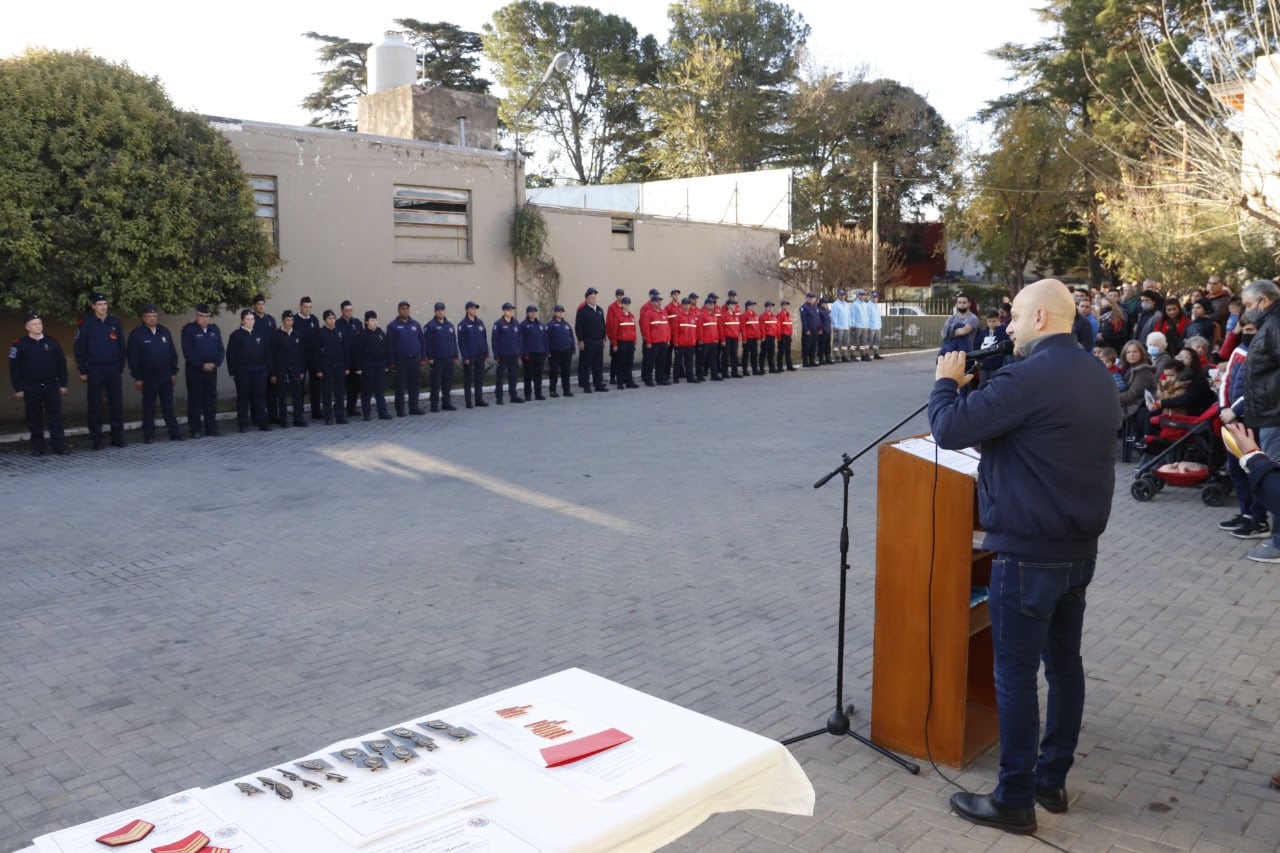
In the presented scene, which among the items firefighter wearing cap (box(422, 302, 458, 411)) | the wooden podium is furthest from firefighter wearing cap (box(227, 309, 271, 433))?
the wooden podium

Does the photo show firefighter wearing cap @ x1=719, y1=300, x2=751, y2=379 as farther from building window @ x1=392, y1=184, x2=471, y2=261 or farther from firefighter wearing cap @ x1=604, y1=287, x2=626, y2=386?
building window @ x1=392, y1=184, x2=471, y2=261

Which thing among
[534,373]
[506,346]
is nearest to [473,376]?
[506,346]

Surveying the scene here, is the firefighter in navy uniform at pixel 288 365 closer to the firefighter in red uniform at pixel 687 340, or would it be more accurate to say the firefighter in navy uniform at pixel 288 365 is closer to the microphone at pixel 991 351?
the firefighter in red uniform at pixel 687 340

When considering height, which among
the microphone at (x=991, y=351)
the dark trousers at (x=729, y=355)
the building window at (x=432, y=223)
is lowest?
the dark trousers at (x=729, y=355)

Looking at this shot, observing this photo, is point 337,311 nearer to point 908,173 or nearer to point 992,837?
point 992,837

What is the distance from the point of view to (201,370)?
15.0m

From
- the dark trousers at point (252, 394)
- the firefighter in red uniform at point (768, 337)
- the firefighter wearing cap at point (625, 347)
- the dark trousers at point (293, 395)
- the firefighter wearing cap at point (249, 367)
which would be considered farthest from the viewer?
the firefighter in red uniform at point (768, 337)

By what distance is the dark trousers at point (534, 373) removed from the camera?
1925 centimetres

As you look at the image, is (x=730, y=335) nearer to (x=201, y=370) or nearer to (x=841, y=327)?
(x=841, y=327)

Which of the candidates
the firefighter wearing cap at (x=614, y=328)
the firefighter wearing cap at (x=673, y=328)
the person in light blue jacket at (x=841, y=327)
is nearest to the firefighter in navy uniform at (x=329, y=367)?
the firefighter wearing cap at (x=614, y=328)

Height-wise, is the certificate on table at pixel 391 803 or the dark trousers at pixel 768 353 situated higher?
the dark trousers at pixel 768 353

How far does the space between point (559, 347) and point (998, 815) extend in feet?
54.5

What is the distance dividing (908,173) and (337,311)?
1407 inches

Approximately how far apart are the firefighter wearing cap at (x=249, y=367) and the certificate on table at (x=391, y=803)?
14.1 meters
